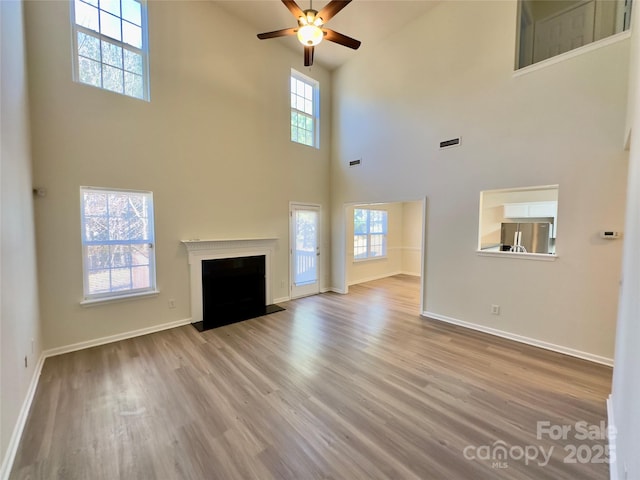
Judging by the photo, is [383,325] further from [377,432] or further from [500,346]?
[377,432]

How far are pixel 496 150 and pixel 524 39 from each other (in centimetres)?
194

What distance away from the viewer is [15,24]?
2.41m

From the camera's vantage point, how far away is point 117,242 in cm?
353

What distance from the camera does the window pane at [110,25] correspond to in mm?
3436

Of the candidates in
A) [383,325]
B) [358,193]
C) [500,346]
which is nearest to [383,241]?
[358,193]

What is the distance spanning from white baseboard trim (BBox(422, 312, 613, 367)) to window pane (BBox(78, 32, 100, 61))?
603cm

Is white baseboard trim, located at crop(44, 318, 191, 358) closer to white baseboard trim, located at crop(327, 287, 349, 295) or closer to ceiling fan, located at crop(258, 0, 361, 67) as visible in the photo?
white baseboard trim, located at crop(327, 287, 349, 295)

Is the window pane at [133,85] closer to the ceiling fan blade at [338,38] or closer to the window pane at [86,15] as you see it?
the window pane at [86,15]

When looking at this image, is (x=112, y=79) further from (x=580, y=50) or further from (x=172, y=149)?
(x=580, y=50)

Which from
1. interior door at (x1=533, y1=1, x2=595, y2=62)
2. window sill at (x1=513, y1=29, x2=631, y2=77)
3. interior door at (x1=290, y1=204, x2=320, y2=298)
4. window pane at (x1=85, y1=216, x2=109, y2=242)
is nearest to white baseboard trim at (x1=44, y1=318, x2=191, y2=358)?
window pane at (x1=85, y1=216, x2=109, y2=242)

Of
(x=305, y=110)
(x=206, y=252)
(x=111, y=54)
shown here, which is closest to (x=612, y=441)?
(x=206, y=252)

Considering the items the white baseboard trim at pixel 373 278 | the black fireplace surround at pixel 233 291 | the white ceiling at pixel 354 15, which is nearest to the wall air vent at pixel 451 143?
the white ceiling at pixel 354 15

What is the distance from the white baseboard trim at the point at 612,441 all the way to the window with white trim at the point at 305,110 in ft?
18.3

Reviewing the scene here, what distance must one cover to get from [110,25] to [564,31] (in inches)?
252
